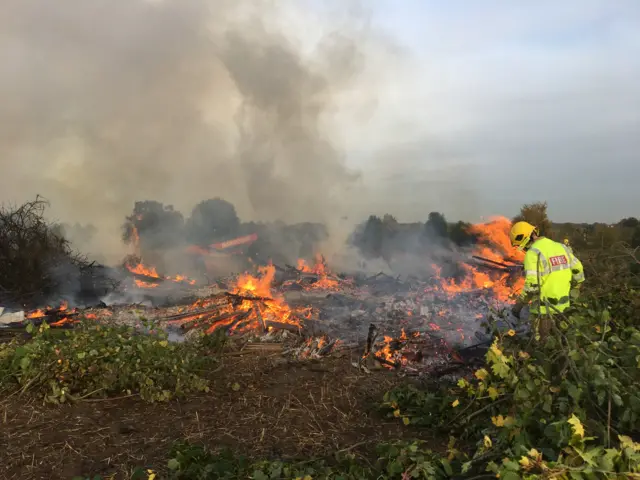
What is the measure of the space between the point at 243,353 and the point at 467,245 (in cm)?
1013

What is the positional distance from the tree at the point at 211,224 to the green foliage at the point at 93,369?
40.3ft

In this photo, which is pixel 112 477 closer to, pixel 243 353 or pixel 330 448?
pixel 330 448

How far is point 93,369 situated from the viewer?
5711mm

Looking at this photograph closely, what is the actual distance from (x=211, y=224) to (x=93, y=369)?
48.9ft

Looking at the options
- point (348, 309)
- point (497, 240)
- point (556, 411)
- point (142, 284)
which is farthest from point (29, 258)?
point (497, 240)

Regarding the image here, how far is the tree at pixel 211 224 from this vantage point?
62.0 ft

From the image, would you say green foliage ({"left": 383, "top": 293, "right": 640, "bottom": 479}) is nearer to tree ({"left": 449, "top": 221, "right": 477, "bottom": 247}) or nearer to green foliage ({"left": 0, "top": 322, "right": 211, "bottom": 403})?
green foliage ({"left": 0, "top": 322, "right": 211, "bottom": 403})

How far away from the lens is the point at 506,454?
9.98 ft

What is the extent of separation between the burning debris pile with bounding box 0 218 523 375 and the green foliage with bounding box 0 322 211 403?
168 cm

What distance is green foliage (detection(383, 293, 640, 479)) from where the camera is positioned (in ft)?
7.74

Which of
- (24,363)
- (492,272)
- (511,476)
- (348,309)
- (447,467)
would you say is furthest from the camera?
(492,272)

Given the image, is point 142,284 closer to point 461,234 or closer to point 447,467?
point 461,234

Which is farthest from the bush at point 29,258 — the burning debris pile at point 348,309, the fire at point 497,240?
the fire at point 497,240

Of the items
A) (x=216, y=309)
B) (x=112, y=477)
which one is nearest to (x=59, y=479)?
(x=112, y=477)
